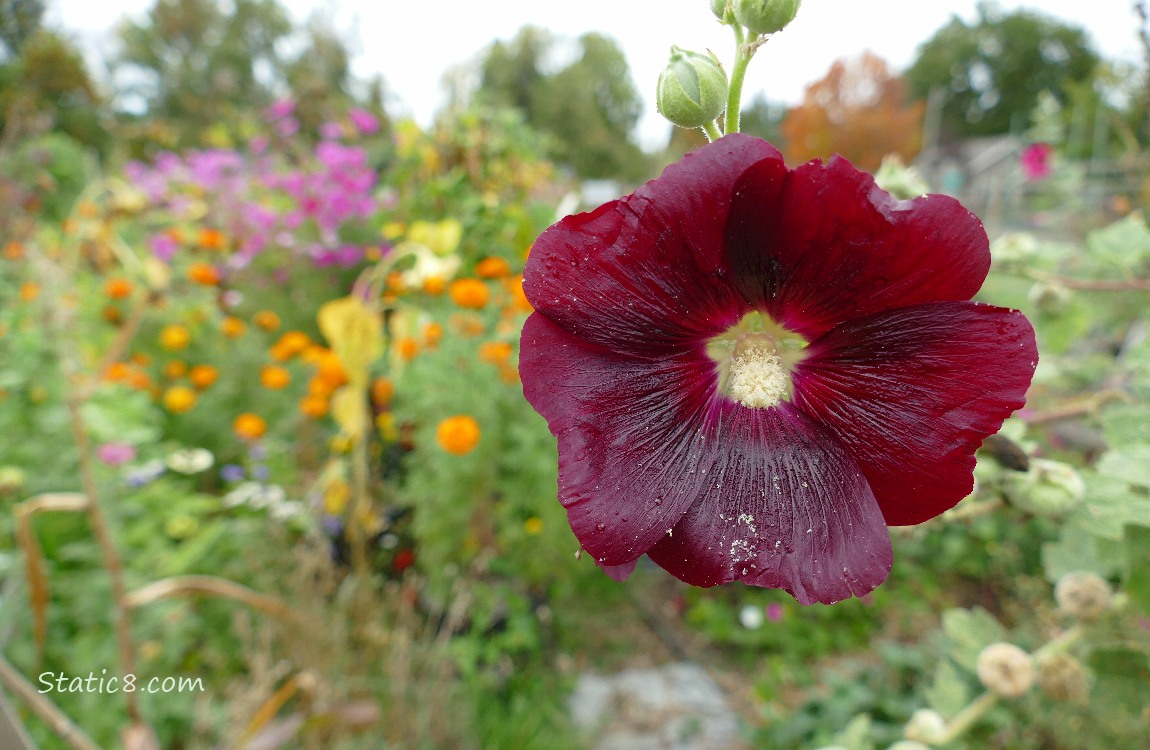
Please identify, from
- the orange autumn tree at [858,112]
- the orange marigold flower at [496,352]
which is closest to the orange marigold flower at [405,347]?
the orange marigold flower at [496,352]

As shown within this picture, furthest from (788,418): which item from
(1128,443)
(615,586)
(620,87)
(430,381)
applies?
(620,87)

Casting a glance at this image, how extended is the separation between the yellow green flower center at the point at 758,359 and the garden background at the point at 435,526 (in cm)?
21

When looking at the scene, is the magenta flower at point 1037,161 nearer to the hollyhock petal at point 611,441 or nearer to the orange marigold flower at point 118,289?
the hollyhock petal at point 611,441

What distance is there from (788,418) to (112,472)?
200 cm

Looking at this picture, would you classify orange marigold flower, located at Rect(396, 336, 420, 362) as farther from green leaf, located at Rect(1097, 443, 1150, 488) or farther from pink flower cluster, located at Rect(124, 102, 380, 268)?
green leaf, located at Rect(1097, 443, 1150, 488)

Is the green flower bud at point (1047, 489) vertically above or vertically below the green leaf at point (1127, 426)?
below

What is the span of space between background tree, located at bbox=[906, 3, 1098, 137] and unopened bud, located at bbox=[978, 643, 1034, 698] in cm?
3602

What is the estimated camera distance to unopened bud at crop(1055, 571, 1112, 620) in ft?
2.44

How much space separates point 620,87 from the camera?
77.1ft

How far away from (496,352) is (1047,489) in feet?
5.40

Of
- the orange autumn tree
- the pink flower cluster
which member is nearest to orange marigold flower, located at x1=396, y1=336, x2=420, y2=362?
the pink flower cluster

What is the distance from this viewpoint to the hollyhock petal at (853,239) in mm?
406

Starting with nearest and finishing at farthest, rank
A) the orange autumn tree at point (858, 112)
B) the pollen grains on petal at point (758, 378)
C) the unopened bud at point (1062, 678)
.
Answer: the pollen grains on petal at point (758, 378)
the unopened bud at point (1062, 678)
the orange autumn tree at point (858, 112)

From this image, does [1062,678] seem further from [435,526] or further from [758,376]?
[435,526]
